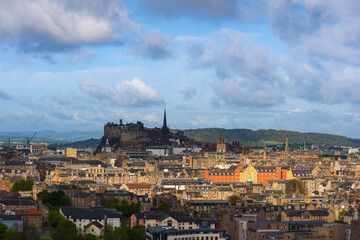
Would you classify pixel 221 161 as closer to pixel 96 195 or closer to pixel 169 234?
pixel 96 195

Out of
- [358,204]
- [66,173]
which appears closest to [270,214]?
[358,204]

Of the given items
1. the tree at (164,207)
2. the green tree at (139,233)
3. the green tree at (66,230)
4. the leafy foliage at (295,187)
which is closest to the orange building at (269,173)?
the leafy foliage at (295,187)

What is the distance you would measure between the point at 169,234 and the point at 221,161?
100m

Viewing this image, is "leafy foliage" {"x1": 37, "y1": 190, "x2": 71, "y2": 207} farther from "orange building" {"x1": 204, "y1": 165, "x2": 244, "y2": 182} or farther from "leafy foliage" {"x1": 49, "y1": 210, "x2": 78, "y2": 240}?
"orange building" {"x1": 204, "y1": 165, "x2": 244, "y2": 182}

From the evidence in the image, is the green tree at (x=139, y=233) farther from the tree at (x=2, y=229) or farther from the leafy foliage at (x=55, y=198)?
the leafy foliage at (x=55, y=198)

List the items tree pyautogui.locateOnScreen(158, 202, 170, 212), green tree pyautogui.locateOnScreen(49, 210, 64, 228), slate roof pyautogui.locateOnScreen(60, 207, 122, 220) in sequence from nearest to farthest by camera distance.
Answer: green tree pyautogui.locateOnScreen(49, 210, 64, 228) < slate roof pyautogui.locateOnScreen(60, 207, 122, 220) < tree pyautogui.locateOnScreen(158, 202, 170, 212)

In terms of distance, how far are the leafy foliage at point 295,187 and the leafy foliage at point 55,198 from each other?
46.7 metres

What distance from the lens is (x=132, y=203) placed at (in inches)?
3883

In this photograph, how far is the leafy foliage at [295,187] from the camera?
5187 inches

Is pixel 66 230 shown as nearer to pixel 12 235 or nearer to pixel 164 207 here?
pixel 12 235

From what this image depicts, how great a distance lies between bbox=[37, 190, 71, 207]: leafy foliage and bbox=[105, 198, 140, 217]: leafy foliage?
527cm

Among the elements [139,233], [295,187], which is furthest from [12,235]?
[295,187]

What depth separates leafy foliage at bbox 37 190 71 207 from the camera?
314 feet

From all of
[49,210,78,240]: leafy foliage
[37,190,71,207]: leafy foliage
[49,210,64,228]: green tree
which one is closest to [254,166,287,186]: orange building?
[37,190,71,207]: leafy foliage
